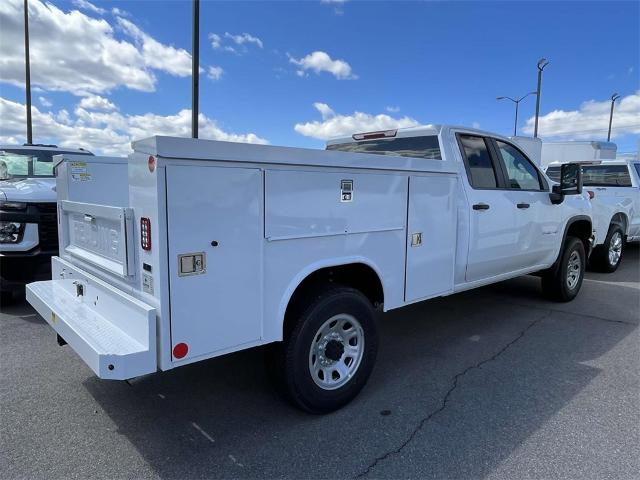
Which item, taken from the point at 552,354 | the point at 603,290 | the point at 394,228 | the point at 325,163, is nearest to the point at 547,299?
the point at 603,290

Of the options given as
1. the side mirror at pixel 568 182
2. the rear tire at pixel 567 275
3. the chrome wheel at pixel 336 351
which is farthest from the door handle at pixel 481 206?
the rear tire at pixel 567 275

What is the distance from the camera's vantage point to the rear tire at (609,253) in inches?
334

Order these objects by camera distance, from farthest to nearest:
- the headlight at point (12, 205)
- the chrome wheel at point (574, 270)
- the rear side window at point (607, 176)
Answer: the rear side window at point (607, 176) < the chrome wheel at point (574, 270) < the headlight at point (12, 205)

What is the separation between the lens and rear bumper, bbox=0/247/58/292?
Result: 5176 mm

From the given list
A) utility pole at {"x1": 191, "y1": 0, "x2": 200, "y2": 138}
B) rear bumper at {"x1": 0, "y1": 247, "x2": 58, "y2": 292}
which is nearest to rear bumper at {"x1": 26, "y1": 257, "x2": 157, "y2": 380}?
rear bumper at {"x1": 0, "y1": 247, "x2": 58, "y2": 292}

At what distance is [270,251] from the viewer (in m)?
2.79

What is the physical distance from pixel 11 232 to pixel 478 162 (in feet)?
16.7

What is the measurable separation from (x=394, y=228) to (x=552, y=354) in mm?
2212

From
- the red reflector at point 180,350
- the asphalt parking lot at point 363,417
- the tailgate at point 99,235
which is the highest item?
the tailgate at point 99,235

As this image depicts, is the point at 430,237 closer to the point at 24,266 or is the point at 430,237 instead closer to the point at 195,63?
the point at 24,266

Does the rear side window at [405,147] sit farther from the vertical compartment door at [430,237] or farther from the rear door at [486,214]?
the vertical compartment door at [430,237]

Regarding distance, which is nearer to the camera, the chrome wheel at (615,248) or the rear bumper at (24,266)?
the rear bumper at (24,266)

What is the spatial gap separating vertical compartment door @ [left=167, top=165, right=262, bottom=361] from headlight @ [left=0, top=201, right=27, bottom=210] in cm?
393

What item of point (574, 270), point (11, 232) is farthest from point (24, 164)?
point (574, 270)
